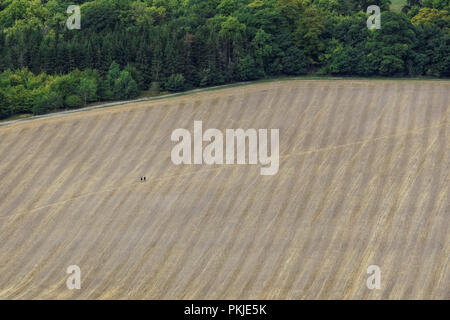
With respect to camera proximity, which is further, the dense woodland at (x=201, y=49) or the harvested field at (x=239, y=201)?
the dense woodland at (x=201, y=49)

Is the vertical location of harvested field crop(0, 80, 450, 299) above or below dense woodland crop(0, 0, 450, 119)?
below

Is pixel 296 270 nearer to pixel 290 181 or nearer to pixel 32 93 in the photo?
pixel 290 181

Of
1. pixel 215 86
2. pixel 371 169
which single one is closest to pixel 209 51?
pixel 215 86

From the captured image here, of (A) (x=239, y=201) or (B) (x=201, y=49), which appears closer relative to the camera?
(A) (x=239, y=201)

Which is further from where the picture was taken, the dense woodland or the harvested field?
the dense woodland

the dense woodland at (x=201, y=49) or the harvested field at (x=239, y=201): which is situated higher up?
the dense woodland at (x=201, y=49)
